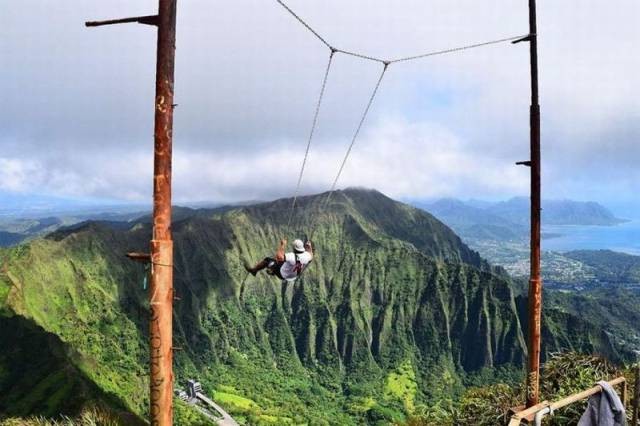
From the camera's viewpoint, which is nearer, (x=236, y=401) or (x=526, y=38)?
(x=526, y=38)

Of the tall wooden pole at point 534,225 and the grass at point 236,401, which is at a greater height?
the tall wooden pole at point 534,225

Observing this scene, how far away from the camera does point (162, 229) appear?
578 cm

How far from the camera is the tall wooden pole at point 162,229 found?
18.8 feet

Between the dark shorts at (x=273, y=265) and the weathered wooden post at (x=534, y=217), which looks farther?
the dark shorts at (x=273, y=265)

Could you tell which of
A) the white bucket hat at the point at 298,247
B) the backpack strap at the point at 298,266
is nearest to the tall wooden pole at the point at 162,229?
the backpack strap at the point at 298,266

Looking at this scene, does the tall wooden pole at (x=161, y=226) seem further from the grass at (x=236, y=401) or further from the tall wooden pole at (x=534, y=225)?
the grass at (x=236, y=401)

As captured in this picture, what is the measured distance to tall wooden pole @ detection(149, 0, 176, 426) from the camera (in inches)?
225

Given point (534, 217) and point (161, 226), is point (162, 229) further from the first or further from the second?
point (534, 217)

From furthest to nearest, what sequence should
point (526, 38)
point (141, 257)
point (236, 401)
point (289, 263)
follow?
point (236, 401), point (289, 263), point (526, 38), point (141, 257)


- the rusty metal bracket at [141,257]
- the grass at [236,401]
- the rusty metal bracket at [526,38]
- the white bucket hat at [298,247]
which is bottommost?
the grass at [236,401]

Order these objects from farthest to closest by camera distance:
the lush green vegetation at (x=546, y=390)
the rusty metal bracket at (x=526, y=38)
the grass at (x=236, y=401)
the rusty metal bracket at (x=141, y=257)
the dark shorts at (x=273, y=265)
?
the grass at (x=236, y=401)
the dark shorts at (x=273, y=265)
the lush green vegetation at (x=546, y=390)
the rusty metal bracket at (x=526, y=38)
the rusty metal bracket at (x=141, y=257)

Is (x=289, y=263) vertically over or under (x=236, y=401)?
over

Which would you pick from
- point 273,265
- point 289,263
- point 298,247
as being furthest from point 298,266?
point 273,265

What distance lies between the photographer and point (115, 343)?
138m
